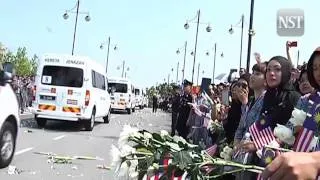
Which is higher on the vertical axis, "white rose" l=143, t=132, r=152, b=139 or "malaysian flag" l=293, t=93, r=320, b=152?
"malaysian flag" l=293, t=93, r=320, b=152

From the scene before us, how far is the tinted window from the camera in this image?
19158mm

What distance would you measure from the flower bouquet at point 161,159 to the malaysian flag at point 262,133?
3.32 ft

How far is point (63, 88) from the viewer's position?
1802 cm

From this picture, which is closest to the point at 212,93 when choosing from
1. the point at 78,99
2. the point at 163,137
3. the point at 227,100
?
the point at 227,100

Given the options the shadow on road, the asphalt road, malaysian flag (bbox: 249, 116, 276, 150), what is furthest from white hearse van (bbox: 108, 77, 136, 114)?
malaysian flag (bbox: 249, 116, 276, 150)

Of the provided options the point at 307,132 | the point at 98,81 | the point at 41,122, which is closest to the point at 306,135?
the point at 307,132

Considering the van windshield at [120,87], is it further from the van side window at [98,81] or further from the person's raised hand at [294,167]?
the person's raised hand at [294,167]

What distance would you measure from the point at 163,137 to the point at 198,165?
13.3 inches

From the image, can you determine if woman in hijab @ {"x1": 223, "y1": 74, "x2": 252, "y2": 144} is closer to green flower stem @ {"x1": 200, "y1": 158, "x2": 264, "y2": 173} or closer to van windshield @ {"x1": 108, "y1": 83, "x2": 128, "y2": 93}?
green flower stem @ {"x1": 200, "y1": 158, "x2": 264, "y2": 173}

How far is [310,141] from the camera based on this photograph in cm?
233

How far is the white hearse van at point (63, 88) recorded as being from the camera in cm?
1797

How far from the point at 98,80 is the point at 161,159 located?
18197mm

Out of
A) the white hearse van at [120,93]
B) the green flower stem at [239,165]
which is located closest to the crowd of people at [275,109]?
the green flower stem at [239,165]

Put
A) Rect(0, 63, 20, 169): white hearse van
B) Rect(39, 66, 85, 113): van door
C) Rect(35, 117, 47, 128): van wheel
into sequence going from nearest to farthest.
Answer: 1. Rect(0, 63, 20, 169): white hearse van
2. Rect(39, 66, 85, 113): van door
3. Rect(35, 117, 47, 128): van wheel
